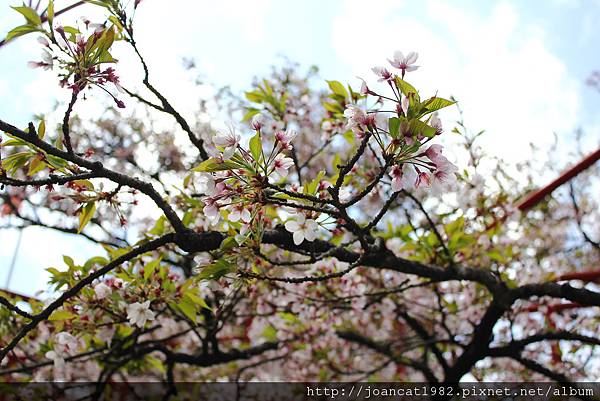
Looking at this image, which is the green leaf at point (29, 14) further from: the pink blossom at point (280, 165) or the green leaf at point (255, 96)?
the green leaf at point (255, 96)

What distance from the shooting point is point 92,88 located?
53.9 inches

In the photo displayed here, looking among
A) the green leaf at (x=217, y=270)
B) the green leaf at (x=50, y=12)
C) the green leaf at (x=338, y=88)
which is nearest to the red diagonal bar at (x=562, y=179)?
the green leaf at (x=338, y=88)

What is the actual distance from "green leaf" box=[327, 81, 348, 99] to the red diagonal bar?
164cm

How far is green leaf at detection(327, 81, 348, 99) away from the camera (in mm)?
2114

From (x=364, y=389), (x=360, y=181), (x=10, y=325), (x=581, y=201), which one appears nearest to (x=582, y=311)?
(x=581, y=201)

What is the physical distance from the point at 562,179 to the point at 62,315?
9.56ft

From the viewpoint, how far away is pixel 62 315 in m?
1.89

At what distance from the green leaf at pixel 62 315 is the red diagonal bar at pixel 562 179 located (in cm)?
281

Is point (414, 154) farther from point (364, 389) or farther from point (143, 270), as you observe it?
point (364, 389)

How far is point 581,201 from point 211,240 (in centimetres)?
566

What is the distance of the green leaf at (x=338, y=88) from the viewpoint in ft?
6.94

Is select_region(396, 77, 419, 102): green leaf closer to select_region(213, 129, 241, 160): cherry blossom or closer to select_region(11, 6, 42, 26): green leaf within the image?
select_region(213, 129, 241, 160): cherry blossom

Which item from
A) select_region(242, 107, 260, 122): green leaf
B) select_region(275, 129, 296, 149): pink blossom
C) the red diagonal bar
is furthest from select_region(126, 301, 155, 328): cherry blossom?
the red diagonal bar

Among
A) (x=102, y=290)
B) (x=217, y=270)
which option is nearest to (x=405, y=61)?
(x=217, y=270)
